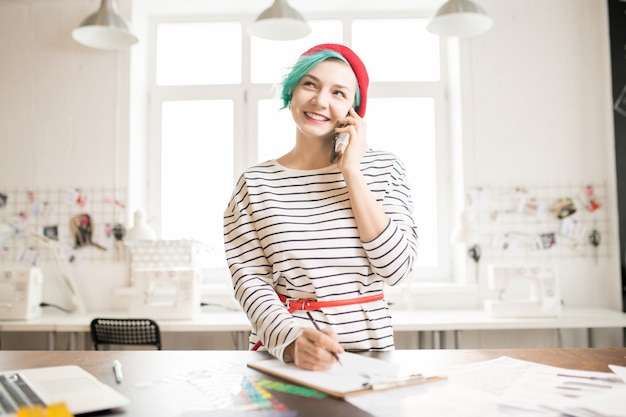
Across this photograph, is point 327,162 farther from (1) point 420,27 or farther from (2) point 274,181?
(1) point 420,27

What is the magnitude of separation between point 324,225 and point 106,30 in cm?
208

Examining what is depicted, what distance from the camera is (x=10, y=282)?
278 centimetres

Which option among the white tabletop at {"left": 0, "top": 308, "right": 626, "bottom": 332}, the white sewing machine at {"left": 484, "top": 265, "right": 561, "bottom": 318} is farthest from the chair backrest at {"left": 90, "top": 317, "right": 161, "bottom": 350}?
the white sewing machine at {"left": 484, "top": 265, "right": 561, "bottom": 318}

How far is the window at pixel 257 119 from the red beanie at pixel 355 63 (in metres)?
2.14

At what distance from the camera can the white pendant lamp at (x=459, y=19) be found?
8.13 ft

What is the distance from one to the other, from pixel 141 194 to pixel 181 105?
0.65m

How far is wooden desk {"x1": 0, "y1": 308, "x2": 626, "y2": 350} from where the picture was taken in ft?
8.38

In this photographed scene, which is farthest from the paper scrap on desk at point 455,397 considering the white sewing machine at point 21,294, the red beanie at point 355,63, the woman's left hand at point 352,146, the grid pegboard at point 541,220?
the white sewing machine at point 21,294

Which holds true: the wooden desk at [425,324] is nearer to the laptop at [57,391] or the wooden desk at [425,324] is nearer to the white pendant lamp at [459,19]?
the white pendant lamp at [459,19]

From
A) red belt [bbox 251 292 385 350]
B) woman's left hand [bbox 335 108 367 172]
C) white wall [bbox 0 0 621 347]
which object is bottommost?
red belt [bbox 251 292 385 350]

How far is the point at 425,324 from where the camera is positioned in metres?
2.56

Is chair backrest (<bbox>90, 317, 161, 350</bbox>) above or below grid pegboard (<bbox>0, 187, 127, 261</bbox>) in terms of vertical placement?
below

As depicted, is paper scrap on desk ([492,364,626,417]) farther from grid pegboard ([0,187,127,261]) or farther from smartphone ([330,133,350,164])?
grid pegboard ([0,187,127,261])

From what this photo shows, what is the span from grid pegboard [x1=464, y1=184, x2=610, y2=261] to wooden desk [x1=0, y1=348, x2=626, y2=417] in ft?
7.08
